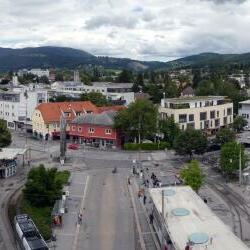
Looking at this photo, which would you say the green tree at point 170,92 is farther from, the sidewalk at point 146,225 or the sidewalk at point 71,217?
the sidewalk at point 146,225

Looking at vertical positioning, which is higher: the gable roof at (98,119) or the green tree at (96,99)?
the green tree at (96,99)

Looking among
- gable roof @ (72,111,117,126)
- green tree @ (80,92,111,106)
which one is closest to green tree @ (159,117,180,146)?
gable roof @ (72,111,117,126)

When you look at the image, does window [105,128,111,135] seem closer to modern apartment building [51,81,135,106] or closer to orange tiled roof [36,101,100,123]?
orange tiled roof [36,101,100,123]

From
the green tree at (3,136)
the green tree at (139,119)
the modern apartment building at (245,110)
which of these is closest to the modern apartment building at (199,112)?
the modern apartment building at (245,110)

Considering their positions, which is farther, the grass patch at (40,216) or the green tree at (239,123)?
the green tree at (239,123)

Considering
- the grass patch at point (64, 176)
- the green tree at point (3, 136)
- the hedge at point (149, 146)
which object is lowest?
the grass patch at point (64, 176)

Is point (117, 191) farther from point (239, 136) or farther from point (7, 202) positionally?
point (239, 136)
